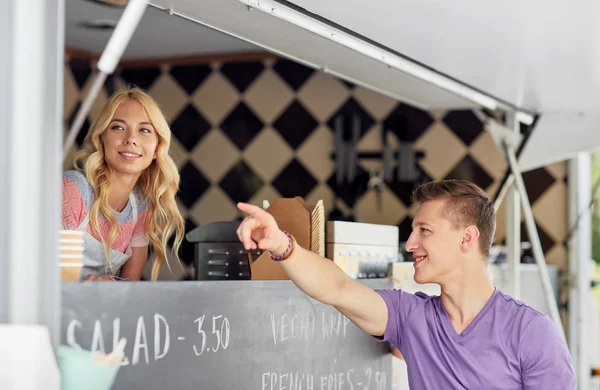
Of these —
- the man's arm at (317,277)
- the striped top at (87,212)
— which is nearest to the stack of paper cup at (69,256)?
the man's arm at (317,277)

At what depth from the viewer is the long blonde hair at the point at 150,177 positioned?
1958 mm

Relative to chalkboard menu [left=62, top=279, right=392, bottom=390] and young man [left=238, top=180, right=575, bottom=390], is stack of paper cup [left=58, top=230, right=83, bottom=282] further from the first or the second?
young man [left=238, top=180, right=575, bottom=390]

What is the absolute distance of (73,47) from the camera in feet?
15.3

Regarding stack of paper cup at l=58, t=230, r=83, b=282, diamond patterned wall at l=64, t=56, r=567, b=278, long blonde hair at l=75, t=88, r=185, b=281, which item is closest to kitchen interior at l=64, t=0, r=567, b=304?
diamond patterned wall at l=64, t=56, r=567, b=278

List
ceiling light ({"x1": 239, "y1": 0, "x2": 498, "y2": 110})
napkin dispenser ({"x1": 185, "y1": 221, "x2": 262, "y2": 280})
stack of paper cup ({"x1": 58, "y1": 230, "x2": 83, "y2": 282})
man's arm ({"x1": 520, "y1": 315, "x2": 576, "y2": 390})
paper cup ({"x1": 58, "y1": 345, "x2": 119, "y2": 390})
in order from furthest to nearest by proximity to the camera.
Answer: napkin dispenser ({"x1": 185, "y1": 221, "x2": 262, "y2": 280}), ceiling light ({"x1": 239, "y1": 0, "x2": 498, "y2": 110}), man's arm ({"x1": 520, "y1": 315, "x2": 576, "y2": 390}), stack of paper cup ({"x1": 58, "y1": 230, "x2": 83, "y2": 282}), paper cup ({"x1": 58, "y1": 345, "x2": 119, "y2": 390})

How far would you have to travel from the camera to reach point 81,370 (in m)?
1.19

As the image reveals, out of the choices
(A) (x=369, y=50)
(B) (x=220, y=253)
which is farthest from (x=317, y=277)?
(A) (x=369, y=50)

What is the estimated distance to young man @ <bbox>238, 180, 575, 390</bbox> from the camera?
5.35ft

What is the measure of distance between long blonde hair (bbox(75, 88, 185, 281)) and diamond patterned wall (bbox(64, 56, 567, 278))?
2.14 meters

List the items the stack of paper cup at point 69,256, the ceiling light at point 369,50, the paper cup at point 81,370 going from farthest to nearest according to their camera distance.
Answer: the ceiling light at point 369,50, the stack of paper cup at point 69,256, the paper cup at point 81,370

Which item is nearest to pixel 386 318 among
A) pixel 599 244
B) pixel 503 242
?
pixel 503 242

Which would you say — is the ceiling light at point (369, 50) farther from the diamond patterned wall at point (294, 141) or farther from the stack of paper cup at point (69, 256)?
the diamond patterned wall at point (294, 141)

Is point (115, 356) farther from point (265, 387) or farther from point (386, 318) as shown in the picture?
point (386, 318)

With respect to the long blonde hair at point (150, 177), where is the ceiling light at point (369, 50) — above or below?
above
